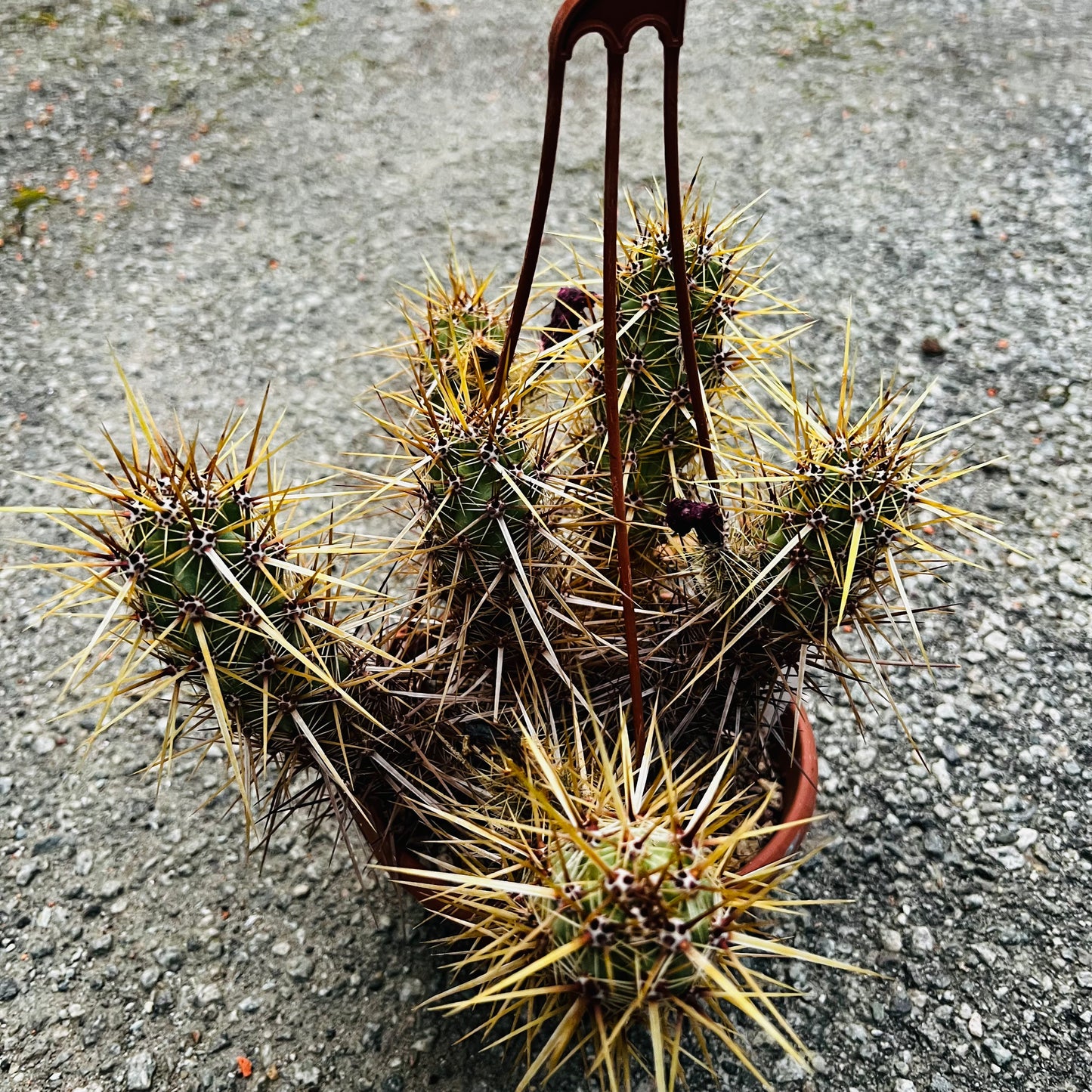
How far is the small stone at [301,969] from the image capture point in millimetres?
1180

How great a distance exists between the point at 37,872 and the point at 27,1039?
0.23 metres

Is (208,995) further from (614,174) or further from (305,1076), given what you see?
(614,174)

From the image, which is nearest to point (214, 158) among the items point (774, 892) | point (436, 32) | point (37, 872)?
point (436, 32)

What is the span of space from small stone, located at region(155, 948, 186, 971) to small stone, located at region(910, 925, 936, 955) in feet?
3.07

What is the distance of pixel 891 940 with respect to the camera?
1.20m

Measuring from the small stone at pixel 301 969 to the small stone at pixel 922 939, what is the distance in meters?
0.76

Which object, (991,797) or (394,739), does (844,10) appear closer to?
(991,797)

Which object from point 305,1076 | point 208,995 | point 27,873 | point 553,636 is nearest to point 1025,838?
point 553,636

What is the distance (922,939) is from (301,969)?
79cm

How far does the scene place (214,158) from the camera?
7.60 ft

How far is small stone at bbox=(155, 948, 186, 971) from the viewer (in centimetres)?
120

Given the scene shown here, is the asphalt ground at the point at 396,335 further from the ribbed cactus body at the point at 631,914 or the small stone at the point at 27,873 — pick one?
the ribbed cactus body at the point at 631,914

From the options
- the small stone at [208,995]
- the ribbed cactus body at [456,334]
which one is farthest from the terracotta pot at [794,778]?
the small stone at [208,995]

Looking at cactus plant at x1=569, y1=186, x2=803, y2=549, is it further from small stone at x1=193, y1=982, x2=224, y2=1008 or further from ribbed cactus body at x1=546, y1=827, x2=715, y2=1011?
small stone at x1=193, y1=982, x2=224, y2=1008
